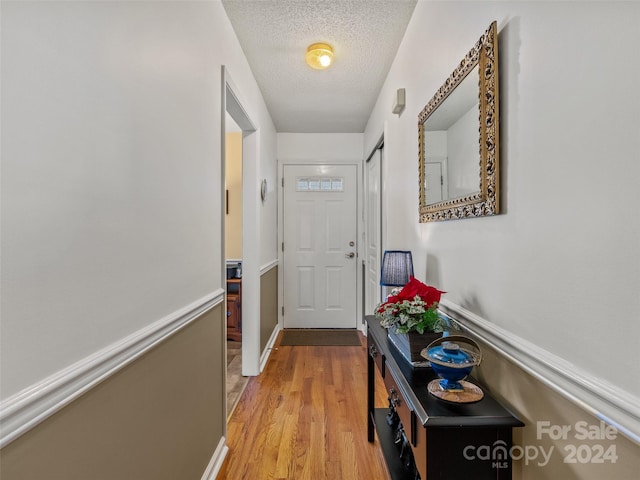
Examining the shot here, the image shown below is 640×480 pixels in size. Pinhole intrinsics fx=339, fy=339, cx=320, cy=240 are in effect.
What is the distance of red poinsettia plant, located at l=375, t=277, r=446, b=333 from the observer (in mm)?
1223

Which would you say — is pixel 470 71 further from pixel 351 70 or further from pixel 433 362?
pixel 351 70

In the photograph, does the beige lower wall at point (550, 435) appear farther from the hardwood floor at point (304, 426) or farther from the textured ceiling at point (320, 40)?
the textured ceiling at point (320, 40)

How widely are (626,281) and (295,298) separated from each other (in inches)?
143

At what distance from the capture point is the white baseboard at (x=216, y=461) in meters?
1.57

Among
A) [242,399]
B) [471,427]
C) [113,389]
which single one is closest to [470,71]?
[471,427]

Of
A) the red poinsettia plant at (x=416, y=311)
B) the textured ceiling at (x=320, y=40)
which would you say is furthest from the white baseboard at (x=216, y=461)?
the textured ceiling at (x=320, y=40)

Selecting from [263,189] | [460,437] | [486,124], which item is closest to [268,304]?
[263,189]

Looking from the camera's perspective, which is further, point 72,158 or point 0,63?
point 72,158

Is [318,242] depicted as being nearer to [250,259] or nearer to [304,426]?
[250,259]

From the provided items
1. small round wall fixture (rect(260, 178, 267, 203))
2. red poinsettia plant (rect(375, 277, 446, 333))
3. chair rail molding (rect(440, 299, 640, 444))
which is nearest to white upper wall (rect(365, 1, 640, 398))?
chair rail molding (rect(440, 299, 640, 444))

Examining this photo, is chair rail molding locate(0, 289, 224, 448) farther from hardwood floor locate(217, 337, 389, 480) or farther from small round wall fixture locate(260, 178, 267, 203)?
small round wall fixture locate(260, 178, 267, 203)

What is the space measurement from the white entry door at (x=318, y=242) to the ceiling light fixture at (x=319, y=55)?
1790 mm

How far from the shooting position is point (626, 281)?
2.00ft

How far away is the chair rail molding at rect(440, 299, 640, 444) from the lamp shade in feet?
2.34
